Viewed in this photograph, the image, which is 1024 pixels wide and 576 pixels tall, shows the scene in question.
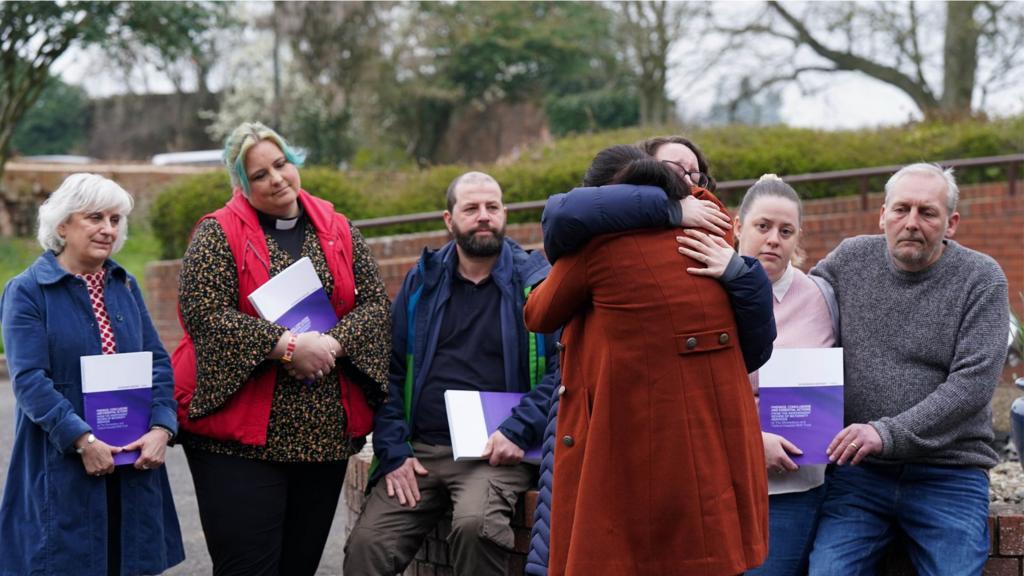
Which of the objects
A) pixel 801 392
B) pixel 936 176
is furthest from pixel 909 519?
pixel 936 176

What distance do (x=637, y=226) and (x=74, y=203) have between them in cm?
219

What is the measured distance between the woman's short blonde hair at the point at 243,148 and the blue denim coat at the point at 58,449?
60cm

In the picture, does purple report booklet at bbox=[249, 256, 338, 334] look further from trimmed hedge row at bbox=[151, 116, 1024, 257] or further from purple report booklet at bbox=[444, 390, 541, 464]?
trimmed hedge row at bbox=[151, 116, 1024, 257]

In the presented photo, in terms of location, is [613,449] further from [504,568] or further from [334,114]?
[334,114]

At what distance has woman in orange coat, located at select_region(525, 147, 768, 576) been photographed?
9.30 ft

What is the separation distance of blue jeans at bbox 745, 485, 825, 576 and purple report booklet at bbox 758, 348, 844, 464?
8.6 inches

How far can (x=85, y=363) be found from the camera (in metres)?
3.89

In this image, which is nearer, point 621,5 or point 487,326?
point 487,326

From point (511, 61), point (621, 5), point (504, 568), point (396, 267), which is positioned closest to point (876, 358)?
point (504, 568)

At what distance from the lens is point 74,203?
3.99 meters

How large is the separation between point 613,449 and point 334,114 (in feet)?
68.0

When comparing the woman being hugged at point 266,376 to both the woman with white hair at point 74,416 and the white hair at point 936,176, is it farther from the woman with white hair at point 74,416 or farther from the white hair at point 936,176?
the white hair at point 936,176

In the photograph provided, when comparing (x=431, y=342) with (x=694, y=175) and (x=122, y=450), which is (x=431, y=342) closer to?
(x=122, y=450)

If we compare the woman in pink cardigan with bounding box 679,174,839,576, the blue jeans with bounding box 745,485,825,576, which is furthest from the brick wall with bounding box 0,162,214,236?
the blue jeans with bounding box 745,485,825,576
